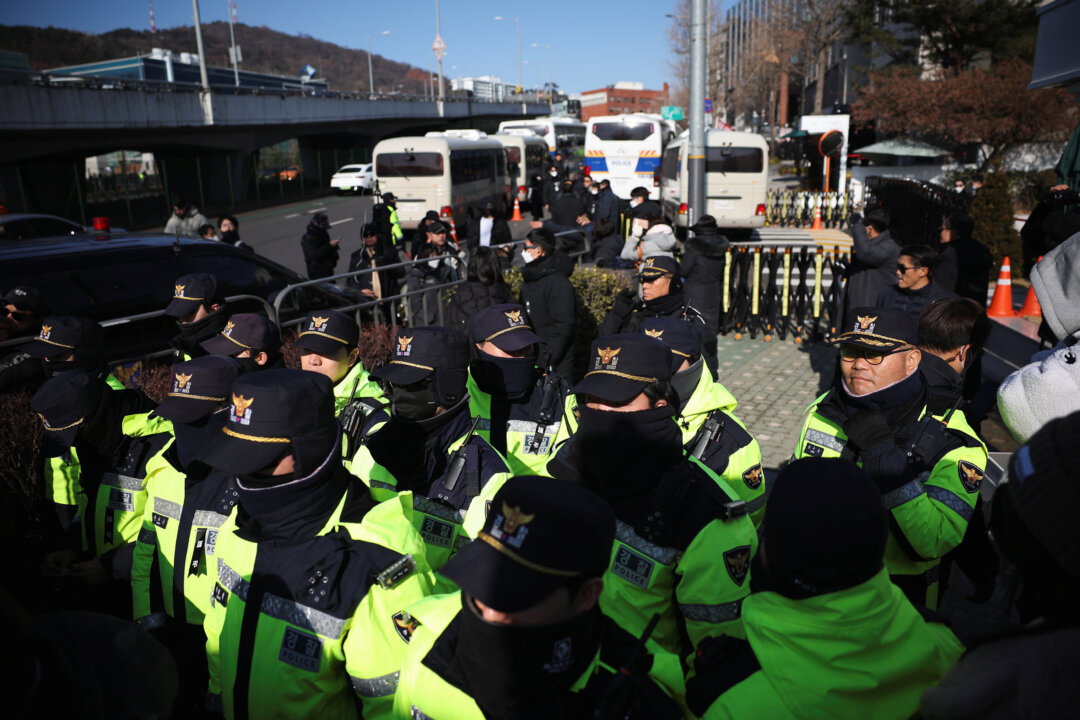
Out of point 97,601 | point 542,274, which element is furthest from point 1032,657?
point 542,274

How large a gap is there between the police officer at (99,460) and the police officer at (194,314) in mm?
1605

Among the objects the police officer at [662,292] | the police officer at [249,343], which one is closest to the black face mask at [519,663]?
the police officer at [249,343]

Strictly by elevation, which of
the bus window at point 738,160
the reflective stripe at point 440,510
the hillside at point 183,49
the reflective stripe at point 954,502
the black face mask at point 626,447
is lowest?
the reflective stripe at point 440,510

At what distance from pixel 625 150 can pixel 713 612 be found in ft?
87.9

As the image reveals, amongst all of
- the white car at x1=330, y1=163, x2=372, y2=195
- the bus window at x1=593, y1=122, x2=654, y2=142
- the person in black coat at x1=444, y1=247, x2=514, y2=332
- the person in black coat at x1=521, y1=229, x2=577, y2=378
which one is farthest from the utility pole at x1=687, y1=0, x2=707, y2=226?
the white car at x1=330, y1=163, x2=372, y2=195

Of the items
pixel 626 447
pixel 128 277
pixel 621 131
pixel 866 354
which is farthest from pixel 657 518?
pixel 621 131

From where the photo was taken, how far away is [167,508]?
2.90 metres

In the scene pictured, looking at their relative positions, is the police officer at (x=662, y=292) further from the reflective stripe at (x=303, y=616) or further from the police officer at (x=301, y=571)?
the reflective stripe at (x=303, y=616)

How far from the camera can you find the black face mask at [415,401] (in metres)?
3.17

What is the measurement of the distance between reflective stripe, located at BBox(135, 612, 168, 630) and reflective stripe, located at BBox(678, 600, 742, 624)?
6.74ft

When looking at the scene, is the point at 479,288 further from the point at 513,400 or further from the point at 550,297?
the point at 513,400

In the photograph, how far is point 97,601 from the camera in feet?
11.0

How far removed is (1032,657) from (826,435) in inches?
82.9

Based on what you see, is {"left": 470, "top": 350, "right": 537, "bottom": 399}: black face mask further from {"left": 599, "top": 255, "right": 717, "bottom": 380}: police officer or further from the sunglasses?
the sunglasses
